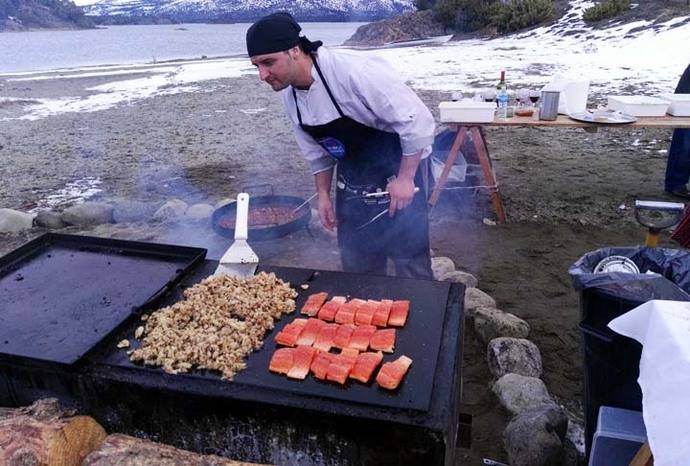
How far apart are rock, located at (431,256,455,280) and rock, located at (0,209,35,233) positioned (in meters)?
4.84

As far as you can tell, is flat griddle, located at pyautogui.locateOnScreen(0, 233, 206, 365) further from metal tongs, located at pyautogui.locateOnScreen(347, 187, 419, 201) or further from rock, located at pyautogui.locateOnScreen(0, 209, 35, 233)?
rock, located at pyautogui.locateOnScreen(0, 209, 35, 233)

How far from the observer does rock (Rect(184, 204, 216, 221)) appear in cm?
596

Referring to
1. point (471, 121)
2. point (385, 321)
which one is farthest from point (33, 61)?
point (385, 321)

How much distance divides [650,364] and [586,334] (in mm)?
709

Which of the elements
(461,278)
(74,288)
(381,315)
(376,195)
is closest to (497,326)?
(461,278)

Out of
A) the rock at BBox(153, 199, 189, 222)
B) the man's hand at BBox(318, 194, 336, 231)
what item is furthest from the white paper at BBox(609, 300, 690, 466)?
the rock at BBox(153, 199, 189, 222)

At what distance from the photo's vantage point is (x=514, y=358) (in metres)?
3.33

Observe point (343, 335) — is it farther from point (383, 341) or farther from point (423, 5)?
point (423, 5)

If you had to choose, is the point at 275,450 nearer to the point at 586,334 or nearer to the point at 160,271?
the point at 160,271

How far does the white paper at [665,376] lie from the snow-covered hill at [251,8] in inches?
1309

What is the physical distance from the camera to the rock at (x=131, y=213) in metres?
6.08

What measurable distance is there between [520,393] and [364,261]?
1.42m

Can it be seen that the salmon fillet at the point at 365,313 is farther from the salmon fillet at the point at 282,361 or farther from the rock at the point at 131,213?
the rock at the point at 131,213

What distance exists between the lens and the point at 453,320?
2.36 metres
